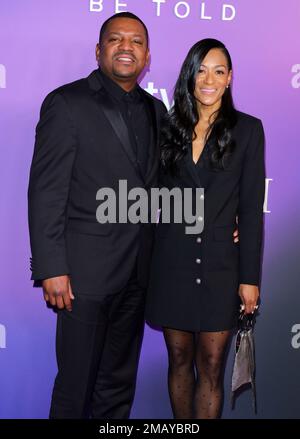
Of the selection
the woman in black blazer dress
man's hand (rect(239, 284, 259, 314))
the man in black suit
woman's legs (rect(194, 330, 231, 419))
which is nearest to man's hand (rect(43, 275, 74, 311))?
the man in black suit

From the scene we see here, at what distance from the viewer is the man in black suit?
223 cm

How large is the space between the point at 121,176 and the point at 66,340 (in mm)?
692

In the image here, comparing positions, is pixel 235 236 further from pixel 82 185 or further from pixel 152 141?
pixel 82 185

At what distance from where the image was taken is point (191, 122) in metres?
2.48

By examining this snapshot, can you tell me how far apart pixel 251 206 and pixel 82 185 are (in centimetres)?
69

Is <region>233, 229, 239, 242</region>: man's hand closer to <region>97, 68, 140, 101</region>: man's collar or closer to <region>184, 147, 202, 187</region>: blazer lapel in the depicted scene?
<region>184, 147, 202, 187</region>: blazer lapel

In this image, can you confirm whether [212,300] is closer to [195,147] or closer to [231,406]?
[195,147]

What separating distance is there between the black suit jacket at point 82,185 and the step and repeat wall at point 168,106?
526 mm

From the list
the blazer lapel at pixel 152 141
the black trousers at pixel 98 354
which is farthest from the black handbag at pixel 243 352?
the blazer lapel at pixel 152 141

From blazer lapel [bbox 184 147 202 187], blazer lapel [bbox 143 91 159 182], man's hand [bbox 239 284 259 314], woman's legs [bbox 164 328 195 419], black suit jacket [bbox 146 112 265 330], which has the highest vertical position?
blazer lapel [bbox 143 91 159 182]

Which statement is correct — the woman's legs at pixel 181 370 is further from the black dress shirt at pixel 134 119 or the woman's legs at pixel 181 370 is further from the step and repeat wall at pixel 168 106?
the black dress shirt at pixel 134 119

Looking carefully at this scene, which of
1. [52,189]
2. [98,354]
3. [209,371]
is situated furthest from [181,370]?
[52,189]

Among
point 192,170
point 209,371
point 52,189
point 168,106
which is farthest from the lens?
point 168,106

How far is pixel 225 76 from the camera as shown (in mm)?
2420
